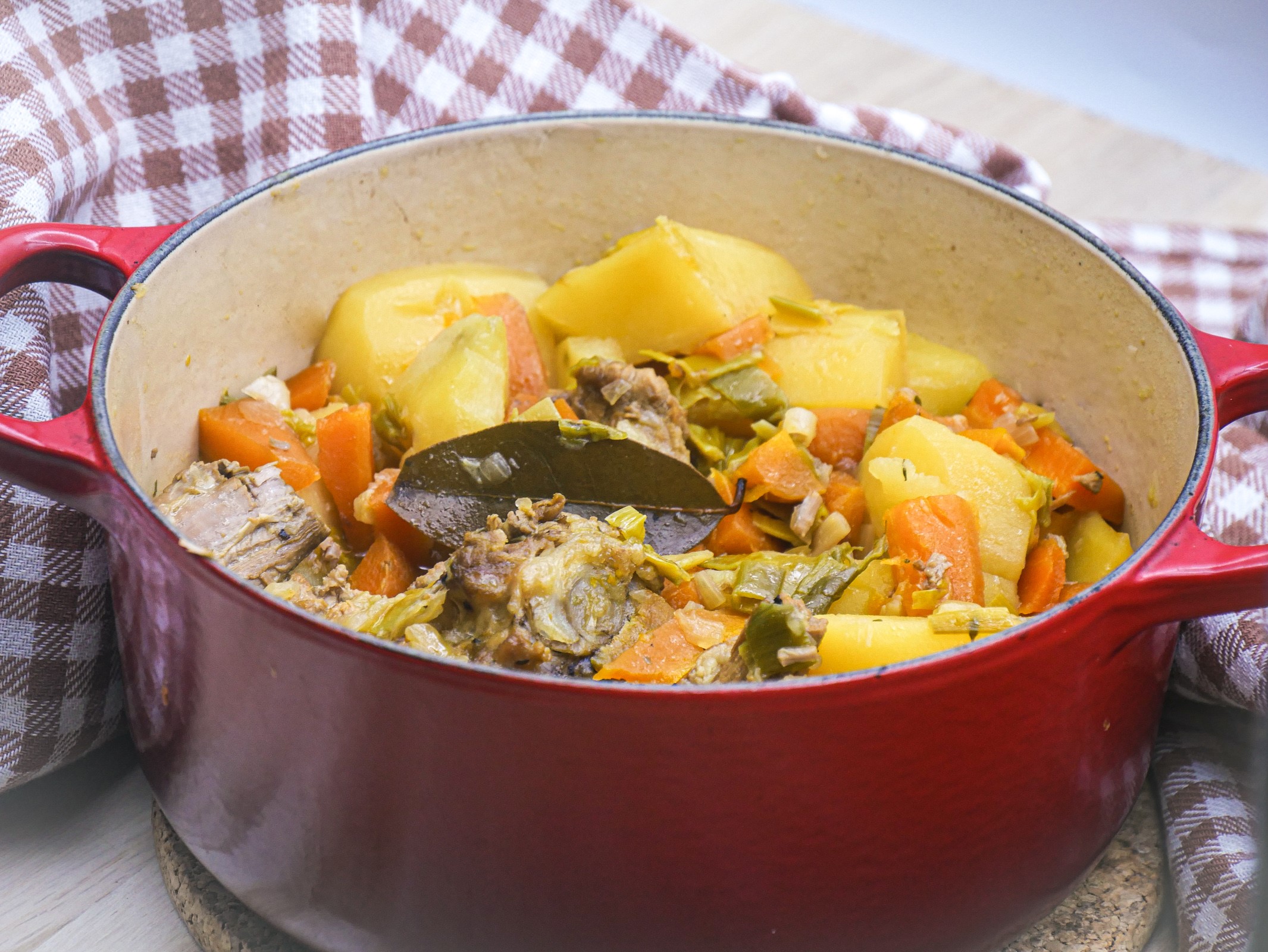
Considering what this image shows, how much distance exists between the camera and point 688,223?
1873 mm

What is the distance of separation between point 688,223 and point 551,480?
0.60 m

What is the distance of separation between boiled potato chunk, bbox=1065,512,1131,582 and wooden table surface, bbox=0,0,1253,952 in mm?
421

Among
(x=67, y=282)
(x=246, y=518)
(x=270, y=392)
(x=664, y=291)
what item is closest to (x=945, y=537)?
(x=664, y=291)

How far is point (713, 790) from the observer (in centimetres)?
Result: 99

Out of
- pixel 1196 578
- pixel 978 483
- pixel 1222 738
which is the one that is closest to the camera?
pixel 1196 578

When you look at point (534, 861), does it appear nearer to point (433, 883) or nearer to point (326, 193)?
point (433, 883)

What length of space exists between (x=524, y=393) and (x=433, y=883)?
0.79 m

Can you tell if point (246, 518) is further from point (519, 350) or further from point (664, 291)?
point (664, 291)

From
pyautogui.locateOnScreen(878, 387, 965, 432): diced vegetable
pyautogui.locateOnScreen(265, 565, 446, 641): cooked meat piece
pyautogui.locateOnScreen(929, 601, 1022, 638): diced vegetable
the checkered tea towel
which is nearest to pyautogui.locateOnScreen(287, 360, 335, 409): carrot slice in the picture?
pyautogui.locateOnScreen(265, 565, 446, 641): cooked meat piece

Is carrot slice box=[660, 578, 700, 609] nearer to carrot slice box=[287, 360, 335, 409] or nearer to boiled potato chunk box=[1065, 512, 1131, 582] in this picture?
boiled potato chunk box=[1065, 512, 1131, 582]

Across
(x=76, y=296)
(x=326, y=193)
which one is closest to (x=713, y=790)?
(x=326, y=193)

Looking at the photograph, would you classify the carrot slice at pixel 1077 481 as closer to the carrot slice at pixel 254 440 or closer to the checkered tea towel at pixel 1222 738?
the checkered tea towel at pixel 1222 738

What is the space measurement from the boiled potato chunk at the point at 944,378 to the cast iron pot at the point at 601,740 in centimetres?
24

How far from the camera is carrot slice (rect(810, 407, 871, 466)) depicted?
166 cm
